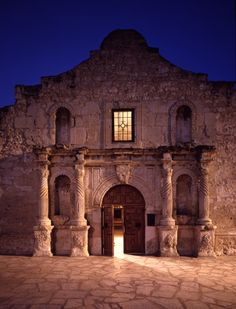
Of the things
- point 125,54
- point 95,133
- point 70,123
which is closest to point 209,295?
point 95,133

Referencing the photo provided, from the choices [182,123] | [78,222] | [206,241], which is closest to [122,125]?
[182,123]

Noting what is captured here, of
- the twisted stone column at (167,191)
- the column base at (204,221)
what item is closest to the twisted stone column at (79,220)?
the twisted stone column at (167,191)

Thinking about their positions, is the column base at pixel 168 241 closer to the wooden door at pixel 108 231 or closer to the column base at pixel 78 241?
the wooden door at pixel 108 231

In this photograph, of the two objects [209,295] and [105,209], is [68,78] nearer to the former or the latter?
[105,209]

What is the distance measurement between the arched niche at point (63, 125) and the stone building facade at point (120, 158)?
0.04 m

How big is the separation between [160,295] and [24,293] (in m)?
3.30

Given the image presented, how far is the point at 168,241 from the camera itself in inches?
395

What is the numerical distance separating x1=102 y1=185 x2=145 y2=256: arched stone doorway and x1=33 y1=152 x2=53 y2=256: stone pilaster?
213 centimetres

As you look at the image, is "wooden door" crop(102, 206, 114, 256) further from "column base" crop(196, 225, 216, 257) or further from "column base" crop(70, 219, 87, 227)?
"column base" crop(196, 225, 216, 257)

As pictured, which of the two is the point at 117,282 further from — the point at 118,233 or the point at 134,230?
the point at 118,233

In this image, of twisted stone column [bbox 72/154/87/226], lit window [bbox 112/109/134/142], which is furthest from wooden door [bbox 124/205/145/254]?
lit window [bbox 112/109/134/142]

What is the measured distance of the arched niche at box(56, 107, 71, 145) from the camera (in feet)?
36.4

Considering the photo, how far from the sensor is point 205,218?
33.0 ft

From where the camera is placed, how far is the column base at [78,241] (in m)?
10.1
